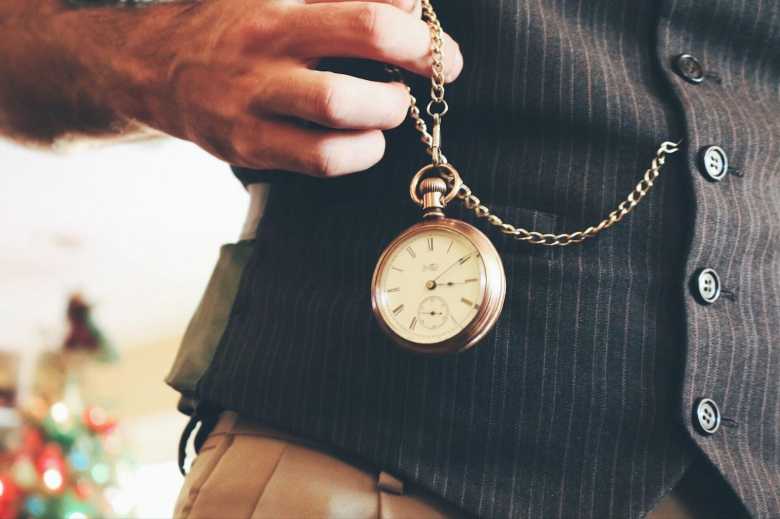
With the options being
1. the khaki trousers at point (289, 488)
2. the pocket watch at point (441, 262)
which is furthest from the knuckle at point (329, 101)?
the khaki trousers at point (289, 488)

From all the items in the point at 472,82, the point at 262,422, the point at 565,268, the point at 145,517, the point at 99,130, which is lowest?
the point at 145,517

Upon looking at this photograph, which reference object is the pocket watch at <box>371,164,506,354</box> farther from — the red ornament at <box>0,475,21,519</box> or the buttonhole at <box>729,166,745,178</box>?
the red ornament at <box>0,475,21,519</box>

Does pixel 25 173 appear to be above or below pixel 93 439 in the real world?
above

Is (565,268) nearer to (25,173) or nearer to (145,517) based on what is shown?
(25,173)

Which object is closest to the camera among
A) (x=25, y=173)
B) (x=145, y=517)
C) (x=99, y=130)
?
(x=99, y=130)

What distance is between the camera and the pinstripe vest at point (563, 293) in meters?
0.73

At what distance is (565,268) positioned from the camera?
2.47ft

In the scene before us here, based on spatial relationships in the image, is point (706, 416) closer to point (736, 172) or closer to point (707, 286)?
point (707, 286)

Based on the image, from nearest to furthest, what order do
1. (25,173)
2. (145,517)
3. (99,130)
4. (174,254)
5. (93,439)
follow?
(99,130), (93,439), (25,173), (145,517), (174,254)

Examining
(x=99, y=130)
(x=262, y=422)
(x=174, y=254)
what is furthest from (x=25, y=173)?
(x=262, y=422)

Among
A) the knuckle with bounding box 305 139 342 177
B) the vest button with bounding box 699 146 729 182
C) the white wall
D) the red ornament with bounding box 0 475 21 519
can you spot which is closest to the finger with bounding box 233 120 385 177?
the knuckle with bounding box 305 139 342 177

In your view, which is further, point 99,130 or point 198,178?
point 198,178

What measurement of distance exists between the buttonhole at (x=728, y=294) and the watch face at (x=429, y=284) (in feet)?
0.85

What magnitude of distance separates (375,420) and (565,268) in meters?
0.24
